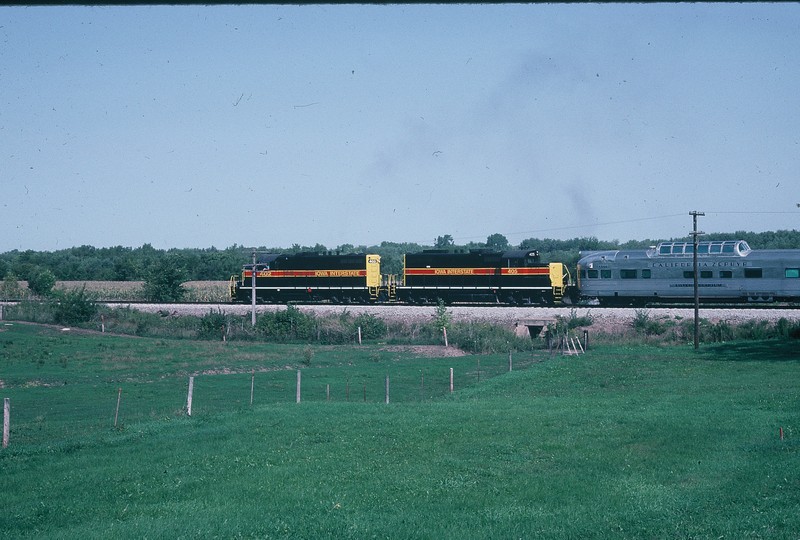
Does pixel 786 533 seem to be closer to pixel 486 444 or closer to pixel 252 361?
pixel 486 444

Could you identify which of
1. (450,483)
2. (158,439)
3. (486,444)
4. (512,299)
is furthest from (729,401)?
(512,299)

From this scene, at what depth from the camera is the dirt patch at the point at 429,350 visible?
49.1 m

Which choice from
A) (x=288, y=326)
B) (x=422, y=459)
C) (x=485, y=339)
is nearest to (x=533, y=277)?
(x=485, y=339)

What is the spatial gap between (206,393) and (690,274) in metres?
37.8

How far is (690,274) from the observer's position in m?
56.1

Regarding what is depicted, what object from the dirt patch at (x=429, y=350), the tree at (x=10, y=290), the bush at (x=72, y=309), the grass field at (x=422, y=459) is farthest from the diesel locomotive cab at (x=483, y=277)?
the tree at (x=10, y=290)

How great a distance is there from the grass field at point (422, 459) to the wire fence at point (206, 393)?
21 cm

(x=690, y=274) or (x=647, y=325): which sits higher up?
(x=690, y=274)

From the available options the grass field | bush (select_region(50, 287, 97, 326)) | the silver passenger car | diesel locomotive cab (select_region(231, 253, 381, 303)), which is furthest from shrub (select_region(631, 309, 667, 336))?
bush (select_region(50, 287, 97, 326))

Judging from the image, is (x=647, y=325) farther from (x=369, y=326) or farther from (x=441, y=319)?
(x=369, y=326)

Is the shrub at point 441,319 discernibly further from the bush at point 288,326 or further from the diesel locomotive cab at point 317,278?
the diesel locomotive cab at point 317,278

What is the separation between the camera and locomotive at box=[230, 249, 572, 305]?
6081 cm

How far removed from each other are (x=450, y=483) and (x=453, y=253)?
158ft

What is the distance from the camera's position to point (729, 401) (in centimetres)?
2486
